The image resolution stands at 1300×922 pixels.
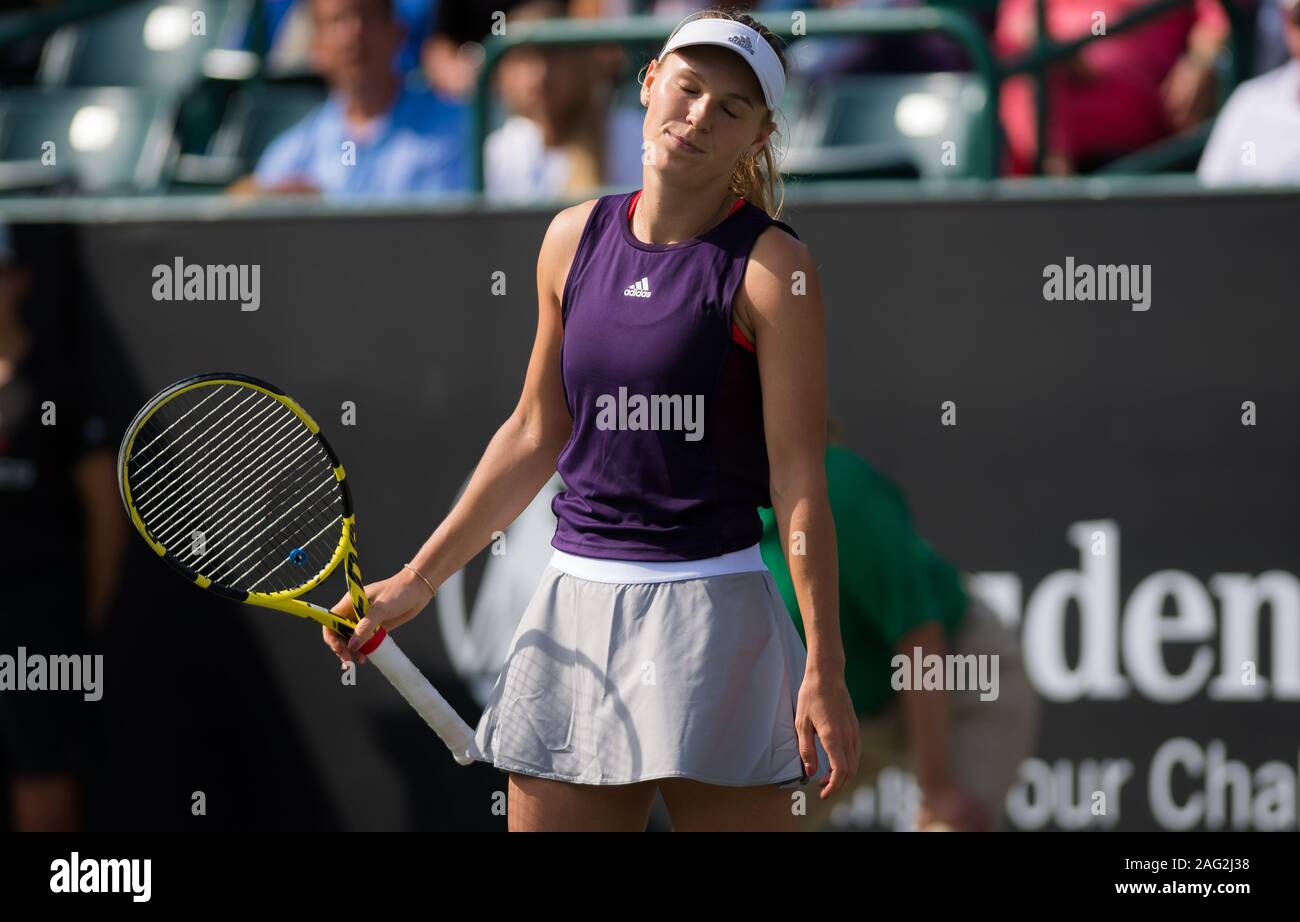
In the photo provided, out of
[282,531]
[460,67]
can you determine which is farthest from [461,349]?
[460,67]

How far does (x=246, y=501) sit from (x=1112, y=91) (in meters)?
3.16

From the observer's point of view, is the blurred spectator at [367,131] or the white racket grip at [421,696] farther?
the blurred spectator at [367,131]

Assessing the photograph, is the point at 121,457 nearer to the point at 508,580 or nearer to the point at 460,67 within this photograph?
the point at 508,580

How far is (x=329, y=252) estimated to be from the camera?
Answer: 4.52 metres

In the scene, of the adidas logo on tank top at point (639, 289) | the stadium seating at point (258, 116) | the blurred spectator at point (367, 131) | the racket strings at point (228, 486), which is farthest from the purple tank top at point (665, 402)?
the stadium seating at point (258, 116)

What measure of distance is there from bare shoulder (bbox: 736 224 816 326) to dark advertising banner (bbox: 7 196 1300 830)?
65.5 inches

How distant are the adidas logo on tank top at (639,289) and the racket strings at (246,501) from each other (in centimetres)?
71

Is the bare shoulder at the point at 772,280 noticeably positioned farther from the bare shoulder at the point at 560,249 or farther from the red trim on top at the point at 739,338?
the bare shoulder at the point at 560,249

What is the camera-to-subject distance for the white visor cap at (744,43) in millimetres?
2609

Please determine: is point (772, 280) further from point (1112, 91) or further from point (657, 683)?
point (1112, 91)

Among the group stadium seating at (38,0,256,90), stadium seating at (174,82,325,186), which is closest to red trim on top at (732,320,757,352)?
stadium seating at (174,82,325,186)

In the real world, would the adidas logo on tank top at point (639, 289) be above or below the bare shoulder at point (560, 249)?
below

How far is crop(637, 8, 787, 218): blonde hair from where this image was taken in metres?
2.71

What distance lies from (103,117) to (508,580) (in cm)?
263
